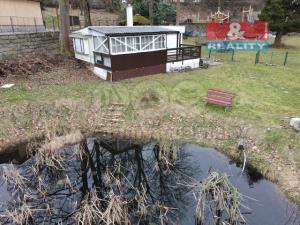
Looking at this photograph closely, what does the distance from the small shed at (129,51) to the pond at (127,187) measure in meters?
7.47

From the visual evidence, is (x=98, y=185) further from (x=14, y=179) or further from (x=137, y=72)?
(x=137, y=72)

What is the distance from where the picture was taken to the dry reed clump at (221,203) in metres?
6.98

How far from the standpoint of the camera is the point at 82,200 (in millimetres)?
7887

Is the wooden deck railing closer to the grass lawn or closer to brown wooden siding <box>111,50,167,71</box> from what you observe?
brown wooden siding <box>111,50,167,71</box>

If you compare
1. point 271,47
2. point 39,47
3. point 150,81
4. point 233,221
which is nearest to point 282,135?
point 233,221

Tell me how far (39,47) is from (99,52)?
26.7 feet

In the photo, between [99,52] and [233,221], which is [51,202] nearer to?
[233,221]

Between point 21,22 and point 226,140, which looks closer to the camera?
point 226,140

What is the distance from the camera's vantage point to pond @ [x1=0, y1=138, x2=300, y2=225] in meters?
7.22

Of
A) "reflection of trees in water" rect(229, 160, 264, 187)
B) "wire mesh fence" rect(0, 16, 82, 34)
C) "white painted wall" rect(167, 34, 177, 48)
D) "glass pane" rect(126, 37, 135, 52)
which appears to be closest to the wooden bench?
"reflection of trees in water" rect(229, 160, 264, 187)

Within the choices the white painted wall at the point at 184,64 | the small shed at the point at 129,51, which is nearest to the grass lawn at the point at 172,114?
the small shed at the point at 129,51

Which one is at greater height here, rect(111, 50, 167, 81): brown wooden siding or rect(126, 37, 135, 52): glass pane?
rect(126, 37, 135, 52): glass pane

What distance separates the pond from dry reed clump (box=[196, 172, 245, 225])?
0.32ft

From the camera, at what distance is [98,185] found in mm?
8656
